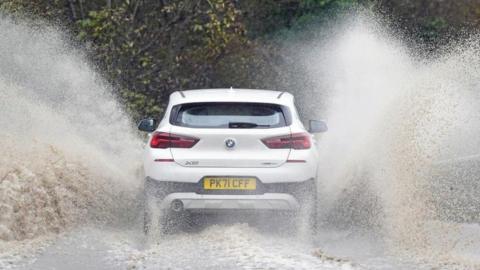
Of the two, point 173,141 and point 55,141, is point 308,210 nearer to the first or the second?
point 173,141

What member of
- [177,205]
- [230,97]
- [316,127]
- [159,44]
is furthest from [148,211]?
[159,44]

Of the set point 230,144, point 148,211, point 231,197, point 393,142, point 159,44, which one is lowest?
point 148,211

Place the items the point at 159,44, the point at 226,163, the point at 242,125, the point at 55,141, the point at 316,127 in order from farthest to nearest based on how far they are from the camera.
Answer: the point at 159,44 < the point at 55,141 < the point at 316,127 < the point at 242,125 < the point at 226,163

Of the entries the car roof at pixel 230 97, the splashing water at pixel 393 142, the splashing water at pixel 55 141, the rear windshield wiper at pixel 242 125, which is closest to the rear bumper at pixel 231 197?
the rear windshield wiper at pixel 242 125

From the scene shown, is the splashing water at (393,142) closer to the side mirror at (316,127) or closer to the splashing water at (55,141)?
the side mirror at (316,127)

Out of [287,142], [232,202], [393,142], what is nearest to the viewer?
[232,202]

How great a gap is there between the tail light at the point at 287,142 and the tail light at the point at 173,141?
2.28 feet

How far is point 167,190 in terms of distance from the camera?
11578 mm

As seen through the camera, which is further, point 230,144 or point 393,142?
point 393,142

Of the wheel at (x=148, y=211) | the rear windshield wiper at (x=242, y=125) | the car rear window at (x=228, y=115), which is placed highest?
the car rear window at (x=228, y=115)

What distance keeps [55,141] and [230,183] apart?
14.1 feet

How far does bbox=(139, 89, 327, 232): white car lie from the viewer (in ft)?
37.8

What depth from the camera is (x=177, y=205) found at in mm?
11547

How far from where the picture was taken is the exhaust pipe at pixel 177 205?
11.5m
